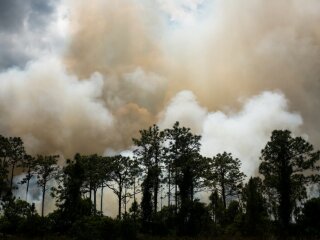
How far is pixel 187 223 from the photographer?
164 feet

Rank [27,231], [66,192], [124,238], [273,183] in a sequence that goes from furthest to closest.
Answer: [66,192] < [273,183] < [27,231] < [124,238]

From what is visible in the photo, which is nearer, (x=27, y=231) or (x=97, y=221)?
(x=97, y=221)

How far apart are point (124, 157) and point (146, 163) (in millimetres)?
6439

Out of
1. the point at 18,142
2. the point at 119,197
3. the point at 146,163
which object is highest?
the point at 18,142

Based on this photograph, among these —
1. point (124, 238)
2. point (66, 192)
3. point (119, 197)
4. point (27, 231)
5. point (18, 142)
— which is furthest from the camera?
point (18, 142)

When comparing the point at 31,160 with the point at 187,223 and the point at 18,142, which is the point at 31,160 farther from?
the point at 187,223

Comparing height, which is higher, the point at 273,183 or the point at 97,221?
the point at 273,183

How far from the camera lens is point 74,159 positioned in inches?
2472

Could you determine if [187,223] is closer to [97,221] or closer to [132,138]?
[97,221]

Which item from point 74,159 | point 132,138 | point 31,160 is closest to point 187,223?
point 132,138

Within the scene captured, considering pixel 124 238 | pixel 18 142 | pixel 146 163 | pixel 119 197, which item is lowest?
pixel 124 238

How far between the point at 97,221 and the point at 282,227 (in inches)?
923

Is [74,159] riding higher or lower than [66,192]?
higher

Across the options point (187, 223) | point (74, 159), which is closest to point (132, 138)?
point (74, 159)
